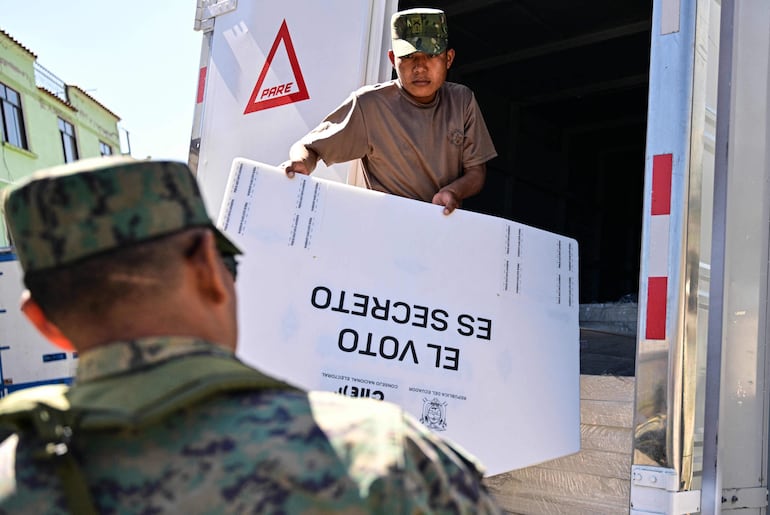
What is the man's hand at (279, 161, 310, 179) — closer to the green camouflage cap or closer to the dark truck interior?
the green camouflage cap

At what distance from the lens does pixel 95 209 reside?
2.69ft

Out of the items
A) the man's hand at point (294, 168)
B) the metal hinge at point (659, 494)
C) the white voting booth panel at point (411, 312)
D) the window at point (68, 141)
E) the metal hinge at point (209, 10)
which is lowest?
the metal hinge at point (659, 494)

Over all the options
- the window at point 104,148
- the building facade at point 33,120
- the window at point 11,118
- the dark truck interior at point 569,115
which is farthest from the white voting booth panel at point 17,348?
the window at point 104,148

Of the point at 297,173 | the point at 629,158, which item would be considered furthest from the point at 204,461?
the point at 629,158

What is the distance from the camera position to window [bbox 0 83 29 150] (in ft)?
56.5

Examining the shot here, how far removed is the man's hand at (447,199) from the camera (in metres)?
2.44

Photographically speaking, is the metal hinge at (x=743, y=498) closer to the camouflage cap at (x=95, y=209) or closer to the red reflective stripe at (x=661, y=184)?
the red reflective stripe at (x=661, y=184)

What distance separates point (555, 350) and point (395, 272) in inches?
20.1

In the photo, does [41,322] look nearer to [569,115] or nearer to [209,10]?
[209,10]

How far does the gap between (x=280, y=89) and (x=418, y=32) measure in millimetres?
774

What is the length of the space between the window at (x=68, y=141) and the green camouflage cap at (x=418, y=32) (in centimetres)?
1909

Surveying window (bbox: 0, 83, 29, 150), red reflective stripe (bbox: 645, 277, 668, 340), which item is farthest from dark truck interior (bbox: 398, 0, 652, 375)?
window (bbox: 0, 83, 29, 150)

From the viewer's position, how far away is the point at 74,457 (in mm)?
776

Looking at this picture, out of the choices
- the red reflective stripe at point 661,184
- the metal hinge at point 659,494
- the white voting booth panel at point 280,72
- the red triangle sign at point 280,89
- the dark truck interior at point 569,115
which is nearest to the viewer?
the metal hinge at point 659,494
